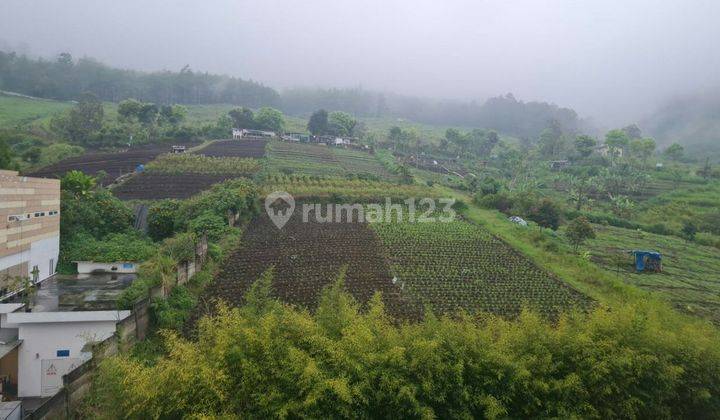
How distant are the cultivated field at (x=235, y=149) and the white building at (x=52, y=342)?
96.4 ft

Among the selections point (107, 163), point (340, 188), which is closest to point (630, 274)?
point (340, 188)

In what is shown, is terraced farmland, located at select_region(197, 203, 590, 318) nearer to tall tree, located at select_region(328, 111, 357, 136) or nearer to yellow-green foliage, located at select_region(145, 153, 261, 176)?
yellow-green foliage, located at select_region(145, 153, 261, 176)

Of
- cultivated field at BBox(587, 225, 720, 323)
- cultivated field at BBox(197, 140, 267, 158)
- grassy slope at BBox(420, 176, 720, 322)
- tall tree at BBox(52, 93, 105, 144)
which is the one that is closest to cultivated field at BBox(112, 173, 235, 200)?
cultivated field at BBox(197, 140, 267, 158)

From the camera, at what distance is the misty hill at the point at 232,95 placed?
78.4 metres

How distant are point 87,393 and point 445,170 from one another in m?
45.8

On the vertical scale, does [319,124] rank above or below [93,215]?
above

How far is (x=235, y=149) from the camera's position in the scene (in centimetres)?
4262

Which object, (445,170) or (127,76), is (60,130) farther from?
(127,76)

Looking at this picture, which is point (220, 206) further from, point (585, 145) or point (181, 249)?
point (585, 145)

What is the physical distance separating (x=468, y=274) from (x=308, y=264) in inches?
252

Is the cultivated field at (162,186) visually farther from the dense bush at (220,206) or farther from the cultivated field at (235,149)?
the cultivated field at (235,149)

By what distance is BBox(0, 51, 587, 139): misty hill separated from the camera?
78.4 metres

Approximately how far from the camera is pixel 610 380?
6770 mm

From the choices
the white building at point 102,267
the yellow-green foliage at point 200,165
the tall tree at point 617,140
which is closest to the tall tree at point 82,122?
the yellow-green foliage at point 200,165
